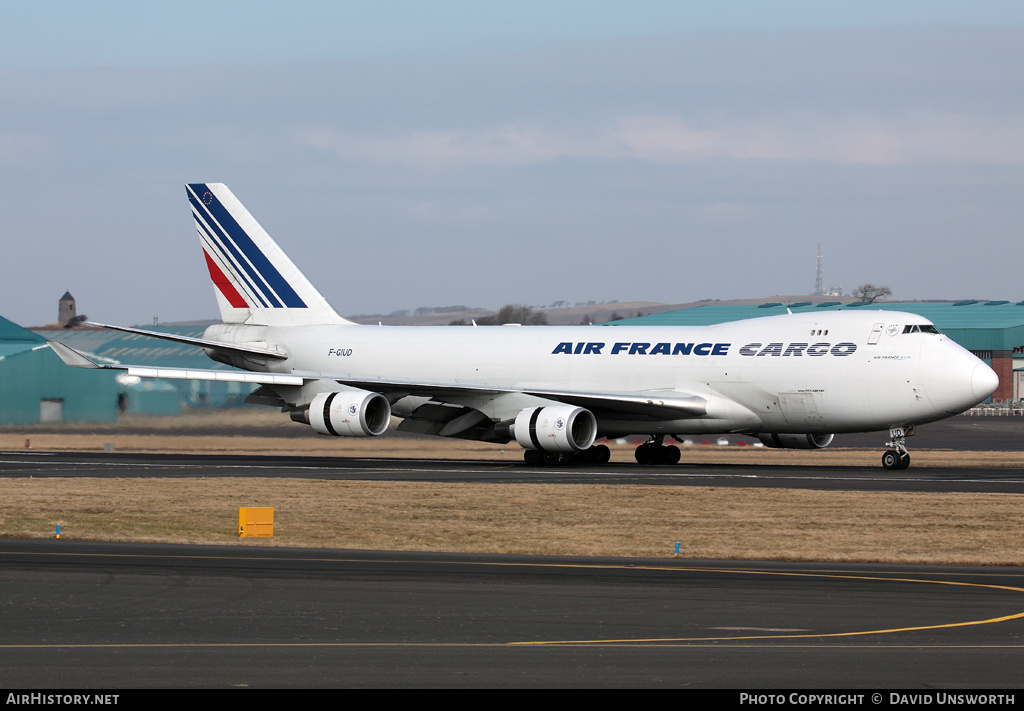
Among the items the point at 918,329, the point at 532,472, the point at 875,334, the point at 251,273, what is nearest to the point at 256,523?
the point at 532,472

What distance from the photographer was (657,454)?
147 feet

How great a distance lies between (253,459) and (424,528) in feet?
76.4

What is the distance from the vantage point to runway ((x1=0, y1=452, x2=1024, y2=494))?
112 feet

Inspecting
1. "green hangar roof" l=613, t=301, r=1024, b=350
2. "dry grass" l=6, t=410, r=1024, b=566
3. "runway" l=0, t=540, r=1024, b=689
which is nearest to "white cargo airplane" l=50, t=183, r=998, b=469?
"dry grass" l=6, t=410, r=1024, b=566

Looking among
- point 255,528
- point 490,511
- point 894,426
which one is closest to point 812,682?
point 255,528

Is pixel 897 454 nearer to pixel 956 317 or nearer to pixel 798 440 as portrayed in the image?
pixel 798 440

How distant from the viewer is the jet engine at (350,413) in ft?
140

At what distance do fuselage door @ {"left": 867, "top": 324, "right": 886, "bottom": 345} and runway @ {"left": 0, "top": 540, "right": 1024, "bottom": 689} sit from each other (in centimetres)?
2142

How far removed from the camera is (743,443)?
2589 inches

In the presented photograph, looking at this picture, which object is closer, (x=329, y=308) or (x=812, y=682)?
(x=812, y=682)

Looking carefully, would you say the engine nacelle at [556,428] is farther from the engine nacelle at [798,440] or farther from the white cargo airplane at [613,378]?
the engine nacelle at [798,440]

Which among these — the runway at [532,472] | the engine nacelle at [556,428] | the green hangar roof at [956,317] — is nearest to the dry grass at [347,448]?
the runway at [532,472]

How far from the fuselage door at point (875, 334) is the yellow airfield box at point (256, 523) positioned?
74.6ft
